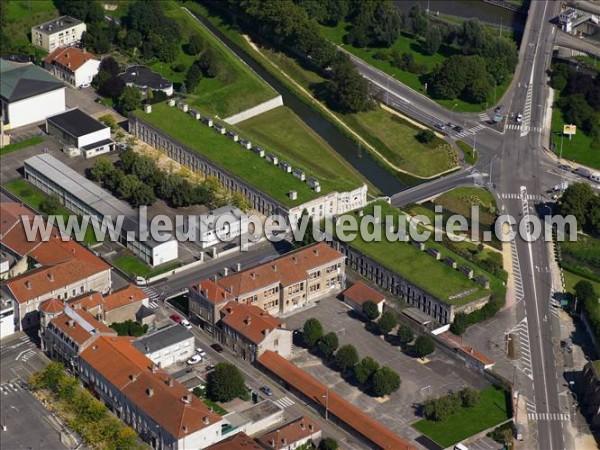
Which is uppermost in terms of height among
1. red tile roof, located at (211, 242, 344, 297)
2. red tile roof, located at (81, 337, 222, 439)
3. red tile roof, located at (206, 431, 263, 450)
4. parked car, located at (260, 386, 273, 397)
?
red tile roof, located at (211, 242, 344, 297)

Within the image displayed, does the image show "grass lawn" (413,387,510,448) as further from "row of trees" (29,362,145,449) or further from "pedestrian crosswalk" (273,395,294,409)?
"row of trees" (29,362,145,449)

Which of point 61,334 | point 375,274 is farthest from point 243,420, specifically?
point 375,274

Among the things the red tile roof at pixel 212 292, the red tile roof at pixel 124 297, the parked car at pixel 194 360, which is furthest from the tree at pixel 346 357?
the red tile roof at pixel 124 297

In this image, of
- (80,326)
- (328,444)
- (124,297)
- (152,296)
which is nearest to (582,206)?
(152,296)

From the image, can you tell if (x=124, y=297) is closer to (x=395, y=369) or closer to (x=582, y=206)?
(x=395, y=369)

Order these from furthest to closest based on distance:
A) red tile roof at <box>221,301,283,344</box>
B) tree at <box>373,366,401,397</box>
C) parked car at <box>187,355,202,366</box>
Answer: parked car at <box>187,355,202,366</box>
red tile roof at <box>221,301,283,344</box>
tree at <box>373,366,401,397</box>

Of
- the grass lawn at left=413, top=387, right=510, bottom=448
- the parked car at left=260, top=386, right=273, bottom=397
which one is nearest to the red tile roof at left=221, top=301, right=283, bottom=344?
the parked car at left=260, top=386, right=273, bottom=397

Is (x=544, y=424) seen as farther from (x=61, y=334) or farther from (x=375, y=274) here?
(x=61, y=334)

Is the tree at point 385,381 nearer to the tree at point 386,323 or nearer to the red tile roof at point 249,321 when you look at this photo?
the tree at point 386,323
